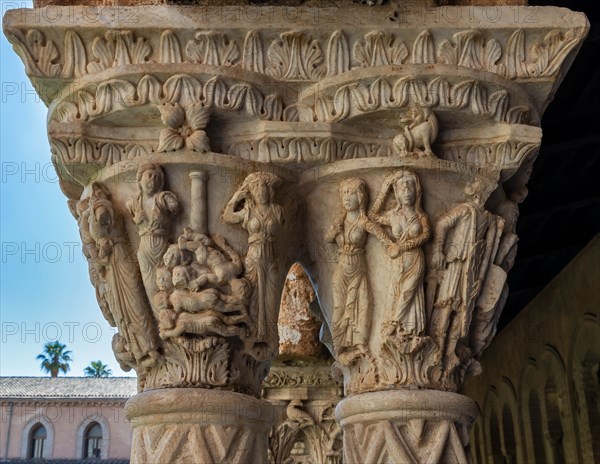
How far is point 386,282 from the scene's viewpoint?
2.23 metres

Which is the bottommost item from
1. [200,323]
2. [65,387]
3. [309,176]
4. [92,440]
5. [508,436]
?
[200,323]

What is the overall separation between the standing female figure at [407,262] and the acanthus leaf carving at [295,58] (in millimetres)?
330

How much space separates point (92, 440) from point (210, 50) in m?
29.1

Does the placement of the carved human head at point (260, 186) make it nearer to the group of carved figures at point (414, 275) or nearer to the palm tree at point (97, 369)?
the group of carved figures at point (414, 275)

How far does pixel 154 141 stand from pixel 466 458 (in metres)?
1.01

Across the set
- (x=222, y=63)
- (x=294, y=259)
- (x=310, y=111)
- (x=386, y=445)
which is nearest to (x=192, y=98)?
(x=222, y=63)

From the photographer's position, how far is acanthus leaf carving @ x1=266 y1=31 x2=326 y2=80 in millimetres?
2266

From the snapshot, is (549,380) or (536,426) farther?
(536,426)

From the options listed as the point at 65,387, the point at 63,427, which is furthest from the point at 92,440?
the point at 65,387

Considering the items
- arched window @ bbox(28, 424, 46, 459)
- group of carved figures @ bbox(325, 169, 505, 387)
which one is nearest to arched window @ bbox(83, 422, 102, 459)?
arched window @ bbox(28, 424, 46, 459)

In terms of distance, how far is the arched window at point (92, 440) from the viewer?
2945 centimetres

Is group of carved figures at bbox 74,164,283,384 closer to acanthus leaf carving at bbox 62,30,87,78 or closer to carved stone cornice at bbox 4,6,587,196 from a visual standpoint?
carved stone cornice at bbox 4,6,587,196

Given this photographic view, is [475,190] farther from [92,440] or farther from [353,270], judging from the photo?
[92,440]

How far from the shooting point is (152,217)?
2156 millimetres
